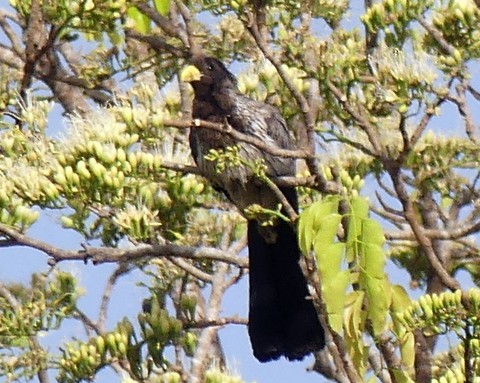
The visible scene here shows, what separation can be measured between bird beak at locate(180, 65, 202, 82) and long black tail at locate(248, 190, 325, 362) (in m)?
0.60

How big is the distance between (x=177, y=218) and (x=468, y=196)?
1214mm

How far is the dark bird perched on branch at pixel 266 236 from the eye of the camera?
177 inches

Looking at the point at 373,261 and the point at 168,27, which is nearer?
the point at 373,261

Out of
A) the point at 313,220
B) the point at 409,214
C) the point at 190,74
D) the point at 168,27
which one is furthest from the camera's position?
the point at 190,74

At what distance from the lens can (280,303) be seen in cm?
463

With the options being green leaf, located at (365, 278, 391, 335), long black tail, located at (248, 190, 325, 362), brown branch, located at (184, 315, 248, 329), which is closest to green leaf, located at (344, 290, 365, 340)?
green leaf, located at (365, 278, 391, 335)

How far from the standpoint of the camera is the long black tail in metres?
4.45

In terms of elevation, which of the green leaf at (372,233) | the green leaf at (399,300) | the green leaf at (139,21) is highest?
the green leaf at (139,21)

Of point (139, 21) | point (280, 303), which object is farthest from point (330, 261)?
point (280, 303)

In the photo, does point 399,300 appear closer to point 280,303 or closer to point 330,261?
point 330,261

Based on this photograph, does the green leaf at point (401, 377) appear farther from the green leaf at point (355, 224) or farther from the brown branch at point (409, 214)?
the brown branch at point (409, 214)

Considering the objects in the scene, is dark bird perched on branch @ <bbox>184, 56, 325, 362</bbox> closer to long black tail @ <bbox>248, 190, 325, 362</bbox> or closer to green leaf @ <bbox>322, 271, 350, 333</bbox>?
long black tail @ <bbox>248, 190, 325, 362</bbox>

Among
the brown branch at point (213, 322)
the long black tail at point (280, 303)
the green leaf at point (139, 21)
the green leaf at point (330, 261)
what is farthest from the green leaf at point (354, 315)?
the long black tail at point (280, 303)

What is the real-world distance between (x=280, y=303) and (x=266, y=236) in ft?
0.84
